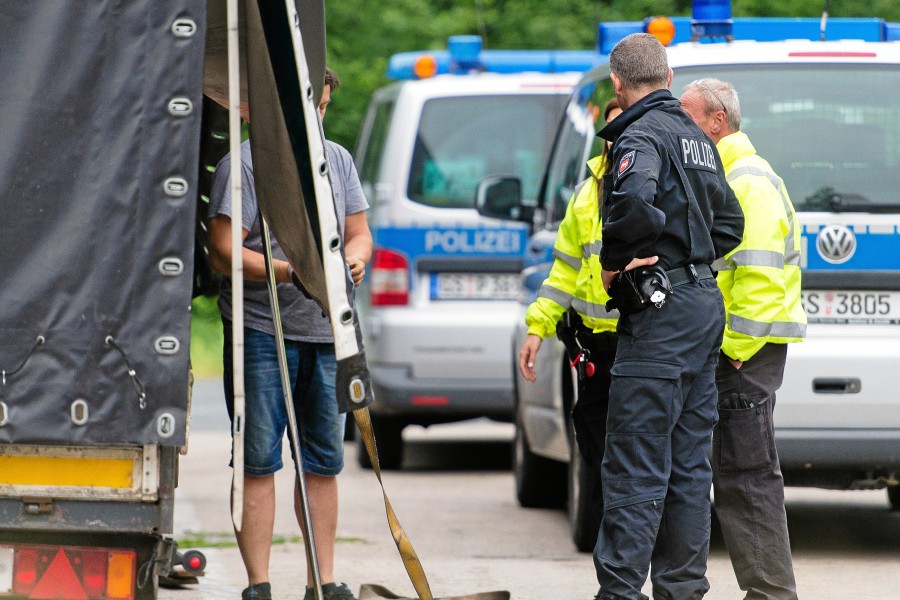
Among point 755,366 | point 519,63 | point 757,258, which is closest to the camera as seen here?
point 757,258

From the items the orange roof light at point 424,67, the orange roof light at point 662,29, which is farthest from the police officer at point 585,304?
the orange roof light at point 424,67

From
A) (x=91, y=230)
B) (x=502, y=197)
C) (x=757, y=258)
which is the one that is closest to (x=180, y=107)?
(x=91, y=230)

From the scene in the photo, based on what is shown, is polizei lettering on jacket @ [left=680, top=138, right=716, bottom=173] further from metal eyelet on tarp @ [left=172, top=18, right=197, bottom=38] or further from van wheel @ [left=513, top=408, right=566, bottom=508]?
van wheel @ [left=513, top=408, right=566, bottom=508]

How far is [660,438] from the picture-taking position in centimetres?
534

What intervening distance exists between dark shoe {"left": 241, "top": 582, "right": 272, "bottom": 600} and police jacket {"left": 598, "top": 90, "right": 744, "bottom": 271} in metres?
1.64

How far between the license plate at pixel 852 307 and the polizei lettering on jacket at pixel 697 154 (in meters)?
1.45

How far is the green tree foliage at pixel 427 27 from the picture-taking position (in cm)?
2077

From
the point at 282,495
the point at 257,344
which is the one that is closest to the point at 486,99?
the point at 282,495

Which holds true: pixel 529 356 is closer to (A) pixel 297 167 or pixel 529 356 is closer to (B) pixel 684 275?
(B) pixel 684 275

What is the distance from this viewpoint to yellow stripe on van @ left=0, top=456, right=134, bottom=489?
446 centimetres

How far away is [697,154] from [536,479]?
4136 mm

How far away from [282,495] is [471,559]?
268 cm

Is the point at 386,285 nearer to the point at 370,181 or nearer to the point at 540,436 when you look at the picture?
the point at 370,181

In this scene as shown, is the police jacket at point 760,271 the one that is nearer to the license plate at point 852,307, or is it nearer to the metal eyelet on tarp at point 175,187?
the license plate at point 852,307
